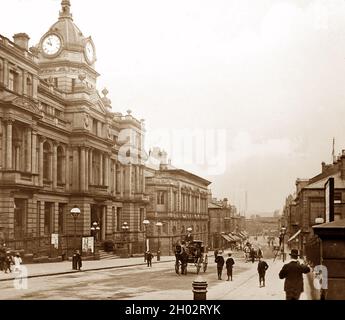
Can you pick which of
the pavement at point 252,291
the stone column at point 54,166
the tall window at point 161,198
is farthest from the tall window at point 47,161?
the tall window at point 161,198

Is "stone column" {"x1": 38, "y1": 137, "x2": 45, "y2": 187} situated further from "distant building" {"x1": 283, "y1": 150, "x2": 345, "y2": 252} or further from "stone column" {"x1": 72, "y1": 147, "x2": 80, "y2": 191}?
"distant building" {"x1": 283, "y1": 150, "x2": 345, "y2": 252}

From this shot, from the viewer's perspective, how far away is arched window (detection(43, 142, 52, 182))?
142 feet

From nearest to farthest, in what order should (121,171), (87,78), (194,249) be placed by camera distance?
1. (194,249)
2. (87,78)
3. (121,171)

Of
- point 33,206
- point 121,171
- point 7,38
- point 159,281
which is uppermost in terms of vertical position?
point 7,38

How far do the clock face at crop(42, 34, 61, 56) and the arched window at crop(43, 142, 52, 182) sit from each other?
7.71m

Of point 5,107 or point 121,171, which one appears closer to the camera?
point 5,107

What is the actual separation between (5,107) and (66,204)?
525 inches

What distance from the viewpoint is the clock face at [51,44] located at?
141 feet

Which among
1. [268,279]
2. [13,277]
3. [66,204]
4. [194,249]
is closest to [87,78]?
[66,204]

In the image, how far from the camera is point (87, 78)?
49.2 m

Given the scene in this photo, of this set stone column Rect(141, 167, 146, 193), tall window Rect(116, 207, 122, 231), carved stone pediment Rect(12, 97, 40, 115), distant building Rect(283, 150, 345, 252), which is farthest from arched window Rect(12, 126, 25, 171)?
stone column Rect(141, 167, 146, 193)

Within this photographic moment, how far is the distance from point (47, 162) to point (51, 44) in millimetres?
9152

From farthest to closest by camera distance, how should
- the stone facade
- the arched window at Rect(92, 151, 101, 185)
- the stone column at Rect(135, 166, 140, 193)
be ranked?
the stone column at Rect(135, 166, 140, 193)
the arched window at Rect(92, 151, 101, 185)
the stone facade
